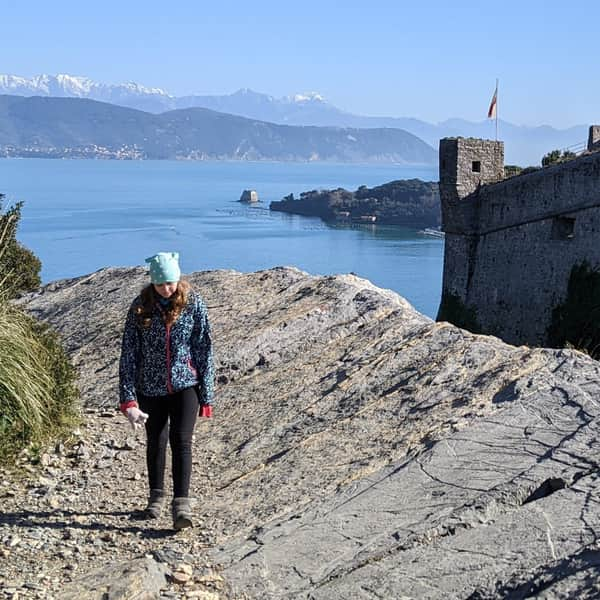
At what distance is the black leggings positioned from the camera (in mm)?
5473

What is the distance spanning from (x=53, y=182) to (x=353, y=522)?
15493cm

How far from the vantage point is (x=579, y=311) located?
16.9 meters

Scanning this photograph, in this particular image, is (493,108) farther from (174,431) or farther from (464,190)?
(174,431)

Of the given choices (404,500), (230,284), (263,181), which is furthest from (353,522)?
(263,181)

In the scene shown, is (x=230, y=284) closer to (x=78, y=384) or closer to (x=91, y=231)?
(x=78, y=384)

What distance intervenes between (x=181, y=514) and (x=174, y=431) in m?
0.47

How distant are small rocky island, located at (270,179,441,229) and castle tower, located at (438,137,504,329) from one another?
72.7 metres

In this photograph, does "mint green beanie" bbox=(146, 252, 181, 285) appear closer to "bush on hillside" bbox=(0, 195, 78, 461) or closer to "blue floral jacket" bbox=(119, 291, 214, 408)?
"blue floral jacket" bbox=(119, 291, 214, 408)

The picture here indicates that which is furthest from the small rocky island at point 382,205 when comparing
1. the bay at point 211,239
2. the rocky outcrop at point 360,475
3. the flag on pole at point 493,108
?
the rocky outcrop at point 360,475

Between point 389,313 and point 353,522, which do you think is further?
point 389,313

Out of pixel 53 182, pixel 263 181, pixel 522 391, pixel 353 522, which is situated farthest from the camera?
pixel 263 181

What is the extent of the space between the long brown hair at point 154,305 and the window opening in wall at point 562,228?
13.4 metres

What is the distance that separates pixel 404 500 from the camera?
5309 mm

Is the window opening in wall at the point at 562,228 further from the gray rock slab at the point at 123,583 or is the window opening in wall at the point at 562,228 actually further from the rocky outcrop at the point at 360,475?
the gray rock slab at the point at 123,583
